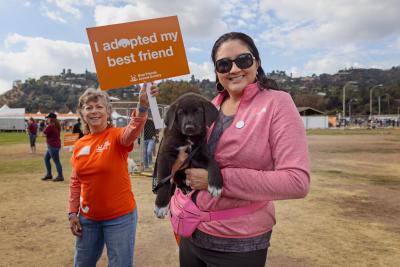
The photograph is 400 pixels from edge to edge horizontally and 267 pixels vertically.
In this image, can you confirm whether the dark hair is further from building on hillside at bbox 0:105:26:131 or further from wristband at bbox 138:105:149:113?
building on hillside at bbox 0:105:26:131

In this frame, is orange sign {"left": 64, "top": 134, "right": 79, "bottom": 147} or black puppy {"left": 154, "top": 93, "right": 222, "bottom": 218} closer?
black puppy {"left": 154, "top": 93, "right": 222, "bottom": 218}

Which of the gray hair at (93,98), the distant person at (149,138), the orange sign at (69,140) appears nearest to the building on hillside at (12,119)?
the orange sign at (69,140)

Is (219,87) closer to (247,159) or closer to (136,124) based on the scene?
(247,159)

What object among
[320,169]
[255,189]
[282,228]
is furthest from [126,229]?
[320,169]

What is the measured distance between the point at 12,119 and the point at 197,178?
62.4m

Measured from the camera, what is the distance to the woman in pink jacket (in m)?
1.77

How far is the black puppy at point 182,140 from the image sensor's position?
2.15 meters

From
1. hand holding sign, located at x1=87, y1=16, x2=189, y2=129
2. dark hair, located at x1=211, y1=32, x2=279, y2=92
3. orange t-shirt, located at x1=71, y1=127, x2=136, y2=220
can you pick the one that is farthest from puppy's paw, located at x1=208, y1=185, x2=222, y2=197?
hand holding sign, located at x1=87, y1=16, x2=189, y2=129

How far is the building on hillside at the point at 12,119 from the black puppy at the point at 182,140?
59616 millimetres

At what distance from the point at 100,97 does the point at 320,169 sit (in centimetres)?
1148

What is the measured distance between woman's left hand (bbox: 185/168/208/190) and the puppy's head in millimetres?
300

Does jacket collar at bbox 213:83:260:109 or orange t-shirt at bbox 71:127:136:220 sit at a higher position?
jacket collar at bbox 213:83:260:109

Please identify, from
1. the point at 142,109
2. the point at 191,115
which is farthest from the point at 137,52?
the point at 191,115

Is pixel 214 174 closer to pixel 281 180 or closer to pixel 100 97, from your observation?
pixel 281 180
